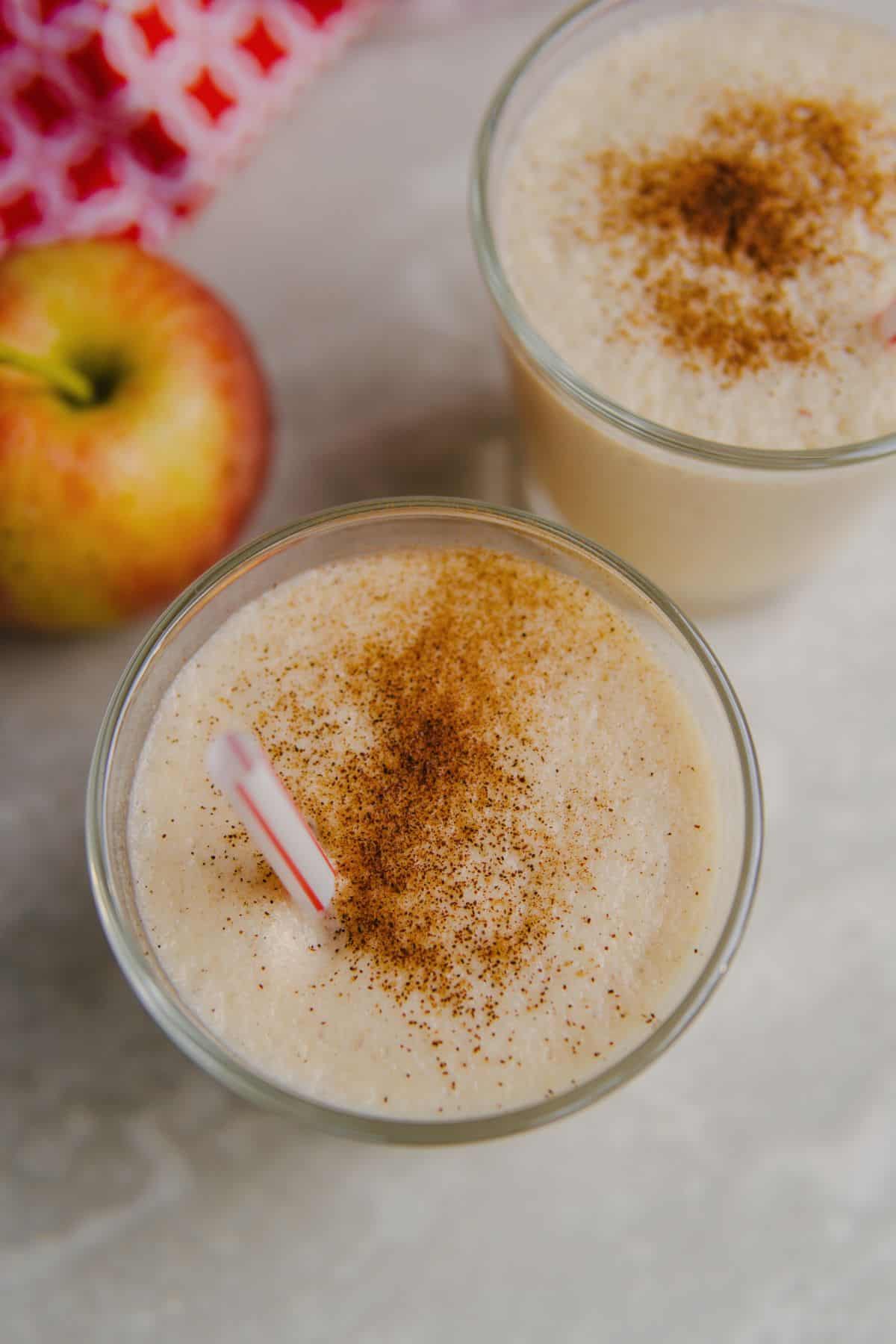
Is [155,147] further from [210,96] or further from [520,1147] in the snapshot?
[520,1147]

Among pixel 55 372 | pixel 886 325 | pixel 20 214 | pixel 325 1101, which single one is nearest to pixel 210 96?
pixel 20 214

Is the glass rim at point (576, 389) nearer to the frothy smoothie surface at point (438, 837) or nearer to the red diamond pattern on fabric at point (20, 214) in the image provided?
the frothy smoothie surface at point (438, 837)

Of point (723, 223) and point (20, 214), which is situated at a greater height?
point (20, 214)

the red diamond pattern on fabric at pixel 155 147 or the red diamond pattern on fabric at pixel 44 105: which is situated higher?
the red diamond pattern on fabric at pixel 44 105

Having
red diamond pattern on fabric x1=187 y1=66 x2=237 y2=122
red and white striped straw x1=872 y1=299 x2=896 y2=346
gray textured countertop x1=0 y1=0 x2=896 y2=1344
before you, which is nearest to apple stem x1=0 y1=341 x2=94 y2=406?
gray textured countertop x1=0 y1=0 x2=896 y2=1344

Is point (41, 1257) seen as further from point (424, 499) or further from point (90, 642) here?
point (424, 499)

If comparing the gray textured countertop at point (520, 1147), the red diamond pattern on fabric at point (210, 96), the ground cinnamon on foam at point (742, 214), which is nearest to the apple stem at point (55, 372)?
the gray textured countertop at point (520, 1147)

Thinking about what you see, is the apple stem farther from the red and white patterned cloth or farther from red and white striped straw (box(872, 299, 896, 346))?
red and white striped straw (box(872, 299, 896, 346))
